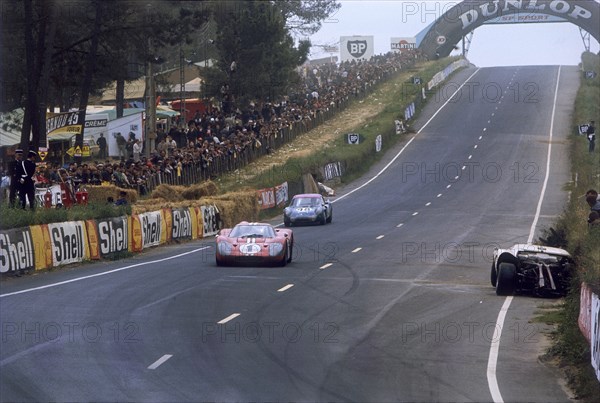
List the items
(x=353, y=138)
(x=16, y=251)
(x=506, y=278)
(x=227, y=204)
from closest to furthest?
(x=506, y=278) → (x=16, y=251) → (x=227, y=204) → (x=353, y=138)

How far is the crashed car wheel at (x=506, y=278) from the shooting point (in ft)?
68.6

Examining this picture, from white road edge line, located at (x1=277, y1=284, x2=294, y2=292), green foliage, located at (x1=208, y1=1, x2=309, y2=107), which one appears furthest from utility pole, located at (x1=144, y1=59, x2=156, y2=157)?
white road edge line, located at (x1=277, y1=284, x2=294, y2=292)

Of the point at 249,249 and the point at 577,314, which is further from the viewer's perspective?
the point at 249,249

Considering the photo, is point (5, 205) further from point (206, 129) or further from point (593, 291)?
point (206, 129)

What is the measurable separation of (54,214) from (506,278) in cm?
1123

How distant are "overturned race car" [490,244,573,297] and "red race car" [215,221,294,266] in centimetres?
625

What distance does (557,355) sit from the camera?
48.0 feet

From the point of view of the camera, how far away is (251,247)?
24984 mm

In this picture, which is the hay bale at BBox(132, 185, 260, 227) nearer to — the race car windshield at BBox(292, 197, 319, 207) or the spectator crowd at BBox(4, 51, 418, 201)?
the race car windshield at BBox(292, 197, 319, 207)

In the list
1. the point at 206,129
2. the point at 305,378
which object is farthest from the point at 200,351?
the point at 206,129

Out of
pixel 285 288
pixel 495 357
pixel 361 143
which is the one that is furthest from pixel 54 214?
pixel 361 143

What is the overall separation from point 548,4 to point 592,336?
81094 mm

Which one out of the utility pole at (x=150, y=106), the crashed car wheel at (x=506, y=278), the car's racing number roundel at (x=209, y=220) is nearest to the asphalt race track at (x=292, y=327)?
the crashed car wheel at (x=506, y=278)

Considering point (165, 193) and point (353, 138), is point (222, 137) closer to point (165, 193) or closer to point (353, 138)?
point (353, 138)
